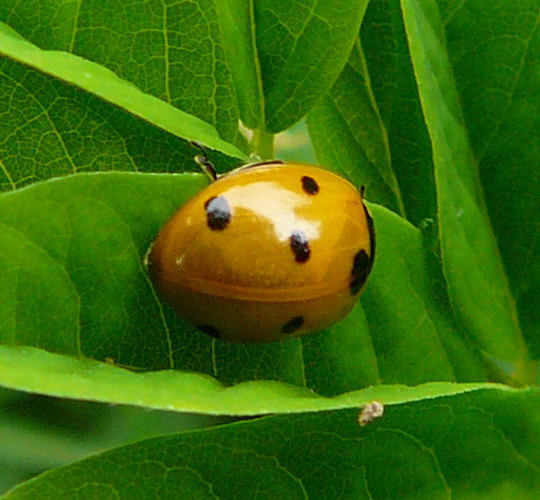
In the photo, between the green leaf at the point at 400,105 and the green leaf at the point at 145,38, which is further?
the green leaf at the point at 400,105

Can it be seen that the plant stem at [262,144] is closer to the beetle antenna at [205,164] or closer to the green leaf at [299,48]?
the green leaf at [299,48]

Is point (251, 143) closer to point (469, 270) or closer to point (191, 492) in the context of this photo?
point (469, 270)

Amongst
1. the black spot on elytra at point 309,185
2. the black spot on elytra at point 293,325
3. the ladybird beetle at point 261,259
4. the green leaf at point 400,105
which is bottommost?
the black spot on elytra at point 293,325

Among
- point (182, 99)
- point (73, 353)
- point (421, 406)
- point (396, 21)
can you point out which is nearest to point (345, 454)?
point (421, 406)

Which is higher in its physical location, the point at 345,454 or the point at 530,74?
the point at 530,74

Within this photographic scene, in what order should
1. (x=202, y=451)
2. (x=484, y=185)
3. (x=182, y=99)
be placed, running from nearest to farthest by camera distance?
(x=202, y=451)
(x=182, y=99)
(x=484, y=185)

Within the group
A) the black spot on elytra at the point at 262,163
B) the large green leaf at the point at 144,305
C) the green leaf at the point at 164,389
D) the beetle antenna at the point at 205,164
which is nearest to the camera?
the green leaf at the point at 164,389

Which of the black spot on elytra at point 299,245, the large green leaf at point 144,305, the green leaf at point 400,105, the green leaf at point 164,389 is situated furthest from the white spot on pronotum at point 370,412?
the green leaf at point 400,105
